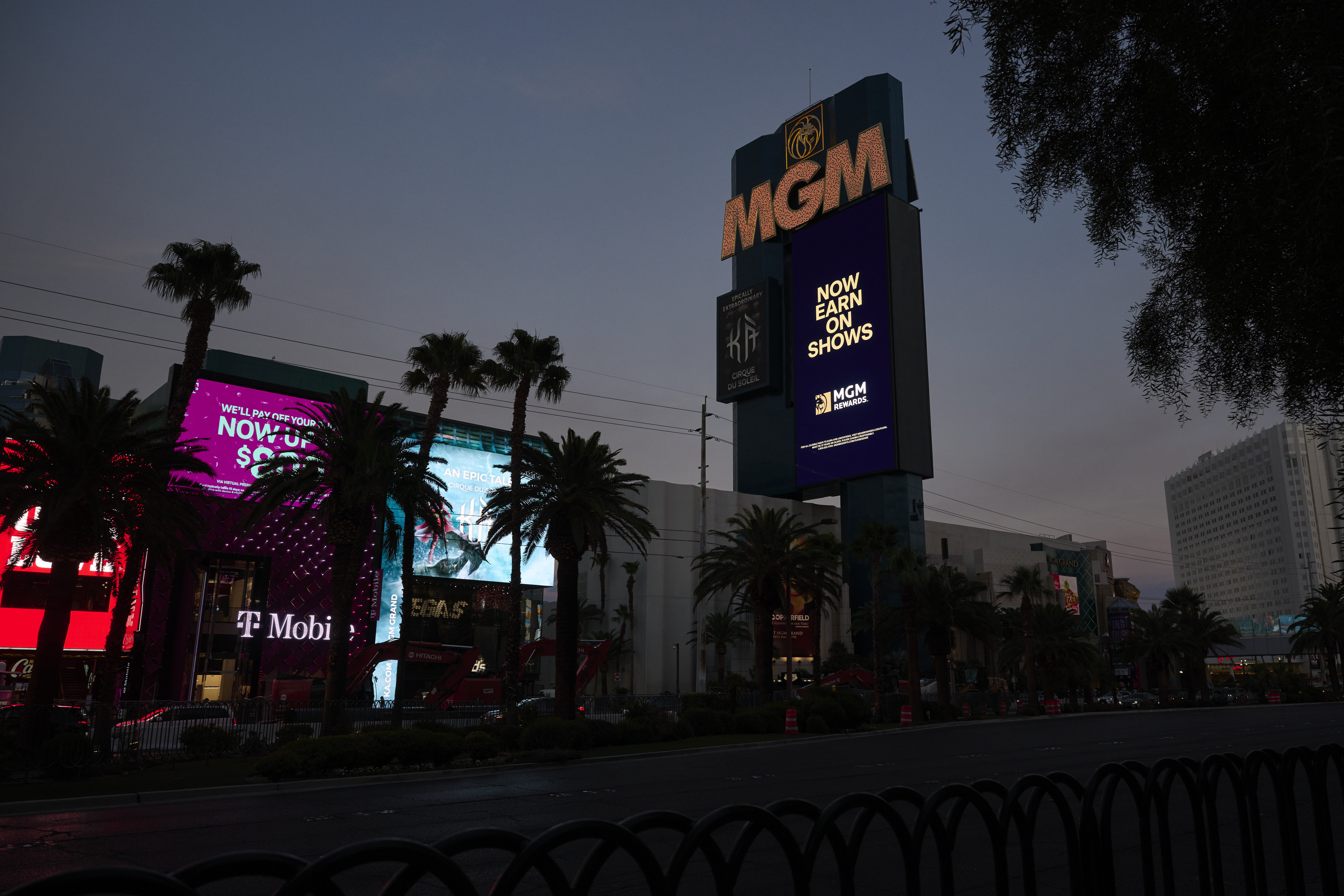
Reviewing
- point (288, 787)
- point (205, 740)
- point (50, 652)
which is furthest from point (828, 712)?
point (50, 652)

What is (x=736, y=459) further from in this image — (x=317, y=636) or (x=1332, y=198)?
(x=1332, y=198)

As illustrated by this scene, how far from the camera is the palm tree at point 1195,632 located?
83250mm

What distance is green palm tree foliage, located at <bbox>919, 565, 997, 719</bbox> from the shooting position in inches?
2234

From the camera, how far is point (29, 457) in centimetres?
2645

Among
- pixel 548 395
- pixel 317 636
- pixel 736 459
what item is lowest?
pixel 317 636

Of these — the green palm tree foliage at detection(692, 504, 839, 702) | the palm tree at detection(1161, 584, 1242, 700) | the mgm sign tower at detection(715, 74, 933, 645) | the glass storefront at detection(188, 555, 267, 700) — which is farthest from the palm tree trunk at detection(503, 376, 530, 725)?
the palm tree at detection(1161, 584, 1242, 700)

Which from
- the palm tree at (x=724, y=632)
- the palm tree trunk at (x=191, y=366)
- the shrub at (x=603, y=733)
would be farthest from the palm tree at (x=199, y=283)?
the palm tree at (x=724, y=632)

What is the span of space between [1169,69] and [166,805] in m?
20.3

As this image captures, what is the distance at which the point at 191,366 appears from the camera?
121ft

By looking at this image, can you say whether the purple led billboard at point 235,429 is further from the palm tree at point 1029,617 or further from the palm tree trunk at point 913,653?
the palm tree at point 1029,617

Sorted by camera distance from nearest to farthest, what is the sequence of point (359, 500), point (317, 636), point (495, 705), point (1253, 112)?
point (1253, 112) < point (359, 500) < point (495, 705) < point (317, 636)

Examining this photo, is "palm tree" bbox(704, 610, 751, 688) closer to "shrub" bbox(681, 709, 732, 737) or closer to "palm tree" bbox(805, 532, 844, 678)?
"palm tree" bbox(805, 532, 844, 678)

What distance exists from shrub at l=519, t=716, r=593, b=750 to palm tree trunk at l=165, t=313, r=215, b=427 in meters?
17.3

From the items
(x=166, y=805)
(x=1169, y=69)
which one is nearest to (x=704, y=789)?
(x=166, y=805)
